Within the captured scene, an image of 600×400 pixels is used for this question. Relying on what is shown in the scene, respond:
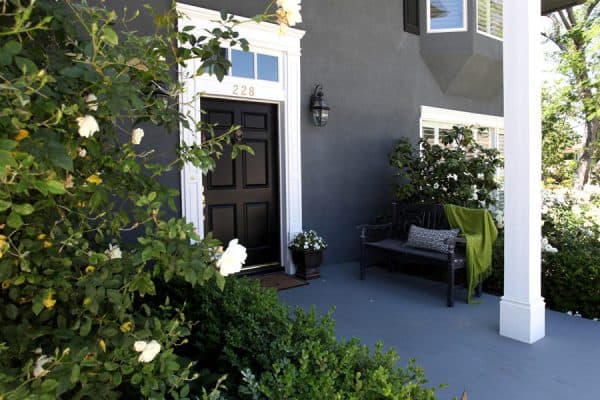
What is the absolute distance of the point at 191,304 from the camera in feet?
8.11

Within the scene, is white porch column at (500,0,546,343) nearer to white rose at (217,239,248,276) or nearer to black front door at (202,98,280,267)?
white rose at (217,239,248,276)

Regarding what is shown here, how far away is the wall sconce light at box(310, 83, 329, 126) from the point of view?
513 cm

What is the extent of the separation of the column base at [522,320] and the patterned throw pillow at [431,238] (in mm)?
1048

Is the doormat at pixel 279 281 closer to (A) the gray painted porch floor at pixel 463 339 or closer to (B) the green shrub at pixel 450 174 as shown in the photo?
(A) the gray painted porch floor at pixel 463 339

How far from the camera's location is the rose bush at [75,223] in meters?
0.97

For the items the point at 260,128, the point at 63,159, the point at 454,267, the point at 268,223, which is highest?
the point at 260,128

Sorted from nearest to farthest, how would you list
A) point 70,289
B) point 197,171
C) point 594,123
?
point 70,289 < point 197,171 < point 594,123

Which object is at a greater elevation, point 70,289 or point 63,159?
point 63,159

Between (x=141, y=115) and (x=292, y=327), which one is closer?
(x=141, y=115)

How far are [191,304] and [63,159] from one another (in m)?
1.69

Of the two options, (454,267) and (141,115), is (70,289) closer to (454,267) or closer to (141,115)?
(141,115)

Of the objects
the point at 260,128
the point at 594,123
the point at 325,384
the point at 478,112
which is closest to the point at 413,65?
the point at 478,112

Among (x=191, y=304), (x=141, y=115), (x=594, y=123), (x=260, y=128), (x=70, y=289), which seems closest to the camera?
(x=70, y=289)

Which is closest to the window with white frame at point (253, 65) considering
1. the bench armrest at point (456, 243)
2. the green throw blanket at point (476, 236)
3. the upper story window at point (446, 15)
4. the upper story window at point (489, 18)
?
the green throw blanket at point (476, 236)
